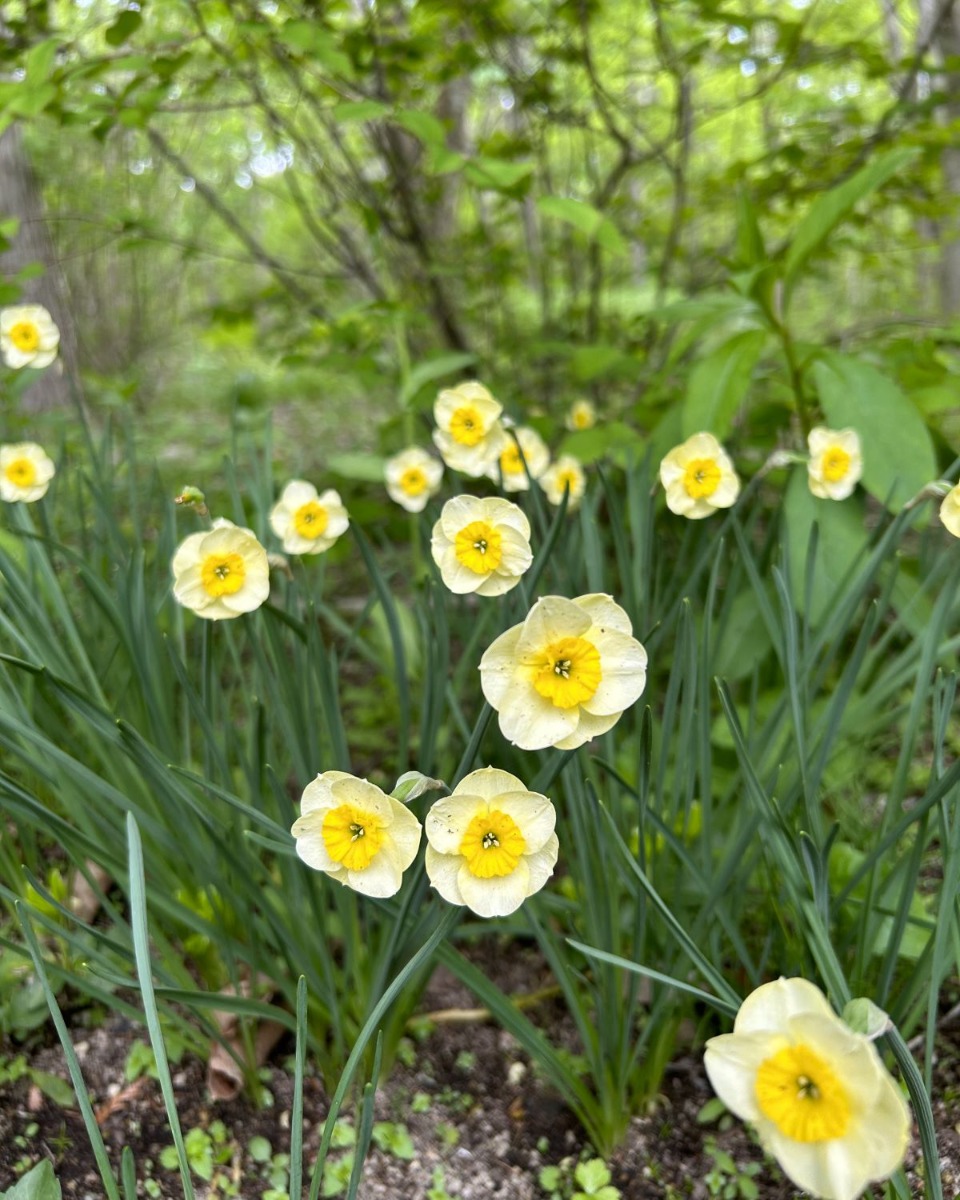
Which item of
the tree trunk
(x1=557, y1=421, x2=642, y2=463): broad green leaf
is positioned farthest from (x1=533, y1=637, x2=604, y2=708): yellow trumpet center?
the tree trunk

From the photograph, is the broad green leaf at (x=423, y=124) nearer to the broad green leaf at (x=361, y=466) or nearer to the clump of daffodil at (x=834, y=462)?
the broad green leaf at (x=361, y=466)

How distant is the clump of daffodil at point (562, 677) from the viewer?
31.1 inches

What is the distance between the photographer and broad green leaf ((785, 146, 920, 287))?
4.62ft

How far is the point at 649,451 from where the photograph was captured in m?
1.58

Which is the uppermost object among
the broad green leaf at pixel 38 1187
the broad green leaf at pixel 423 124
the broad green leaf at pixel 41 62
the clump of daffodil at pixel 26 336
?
the broad green leaf at pixel 41 62

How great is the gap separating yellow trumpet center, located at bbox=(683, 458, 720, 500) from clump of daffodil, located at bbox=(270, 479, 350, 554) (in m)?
0.51

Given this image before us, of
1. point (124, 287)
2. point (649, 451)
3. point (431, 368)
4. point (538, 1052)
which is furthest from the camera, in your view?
point (124, 287)

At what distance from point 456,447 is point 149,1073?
104 cm

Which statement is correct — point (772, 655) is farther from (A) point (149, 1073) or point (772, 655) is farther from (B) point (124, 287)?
(B) point (124, 287)

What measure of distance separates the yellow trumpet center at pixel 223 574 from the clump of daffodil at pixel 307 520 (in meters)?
0.21

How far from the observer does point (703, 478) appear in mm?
1242

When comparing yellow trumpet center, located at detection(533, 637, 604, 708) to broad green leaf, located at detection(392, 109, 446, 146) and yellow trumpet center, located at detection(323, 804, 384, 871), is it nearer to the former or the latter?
yellow trumpet center, located at detection(323, 804, 384, 871)

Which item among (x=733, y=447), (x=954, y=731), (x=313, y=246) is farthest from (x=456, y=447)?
(x=313, y=246)

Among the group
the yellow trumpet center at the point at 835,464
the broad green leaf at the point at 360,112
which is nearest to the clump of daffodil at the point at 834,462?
the yellow trumpet center at the point at 835,464
